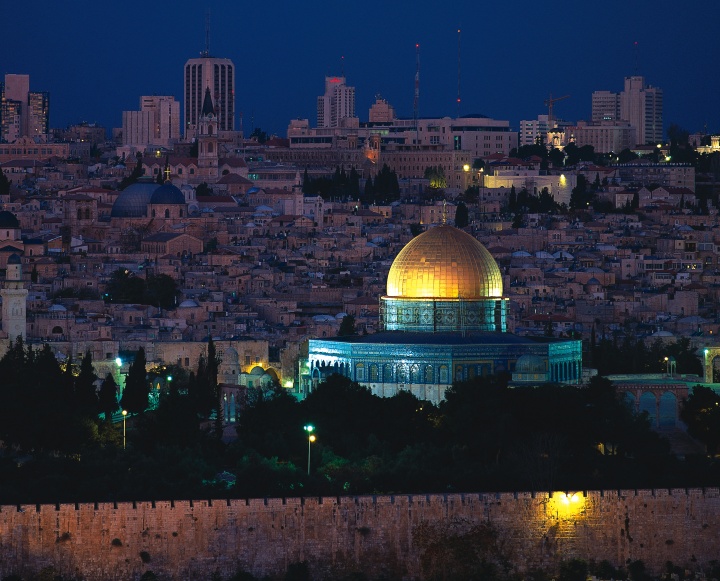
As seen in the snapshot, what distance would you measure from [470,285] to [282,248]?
1489 inches

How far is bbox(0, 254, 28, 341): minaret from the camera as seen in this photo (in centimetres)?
6775

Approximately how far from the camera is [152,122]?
141 meters

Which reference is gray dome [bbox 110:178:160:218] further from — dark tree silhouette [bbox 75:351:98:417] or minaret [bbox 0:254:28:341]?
dark tree silhouette [bbox 75:351:98:417]

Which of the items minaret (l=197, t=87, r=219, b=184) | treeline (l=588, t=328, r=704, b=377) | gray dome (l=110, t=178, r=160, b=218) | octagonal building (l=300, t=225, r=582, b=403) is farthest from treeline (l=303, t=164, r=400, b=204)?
octagonal building (l=300, t=225, r=582, b=403)

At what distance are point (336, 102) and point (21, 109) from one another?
16892 millimetres

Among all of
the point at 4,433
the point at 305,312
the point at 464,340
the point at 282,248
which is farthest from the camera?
the point at 282,248

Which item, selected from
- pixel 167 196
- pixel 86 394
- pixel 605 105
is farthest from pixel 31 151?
pixel 86 394

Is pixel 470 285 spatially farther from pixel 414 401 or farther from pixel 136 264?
pixel 136 264

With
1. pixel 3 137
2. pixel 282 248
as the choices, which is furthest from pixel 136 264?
pixel 3 137

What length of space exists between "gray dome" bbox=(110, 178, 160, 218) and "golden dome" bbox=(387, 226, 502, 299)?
42129 millimetres

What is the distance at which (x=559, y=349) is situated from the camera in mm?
54656

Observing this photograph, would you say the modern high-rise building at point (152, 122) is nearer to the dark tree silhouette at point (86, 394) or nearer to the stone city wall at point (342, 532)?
the dark tree silhouette at point (86, 394)

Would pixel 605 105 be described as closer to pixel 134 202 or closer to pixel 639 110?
pixel 639 110

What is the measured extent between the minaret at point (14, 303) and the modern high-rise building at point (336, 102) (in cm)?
7228
